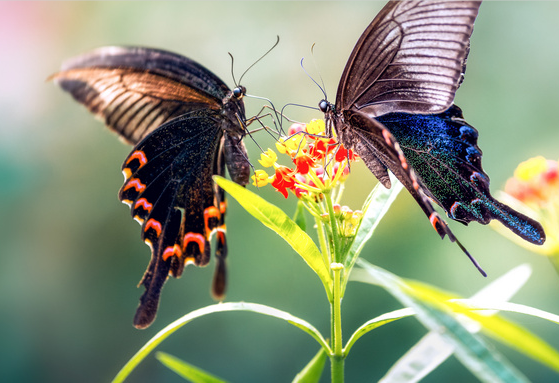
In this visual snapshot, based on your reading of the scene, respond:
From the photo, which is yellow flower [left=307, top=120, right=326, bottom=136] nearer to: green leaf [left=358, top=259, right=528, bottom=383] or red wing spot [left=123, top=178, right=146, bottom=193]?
red wing spot [left=123, top=178, right=146, bottom=193]

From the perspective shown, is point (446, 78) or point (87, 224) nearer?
point (446, 78)

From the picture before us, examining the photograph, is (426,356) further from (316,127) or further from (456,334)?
(316,127)

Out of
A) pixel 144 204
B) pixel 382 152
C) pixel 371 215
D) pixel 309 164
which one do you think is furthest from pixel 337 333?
pixel 144 204

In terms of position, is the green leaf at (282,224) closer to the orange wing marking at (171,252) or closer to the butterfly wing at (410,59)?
the butterfly wing at (410,59)

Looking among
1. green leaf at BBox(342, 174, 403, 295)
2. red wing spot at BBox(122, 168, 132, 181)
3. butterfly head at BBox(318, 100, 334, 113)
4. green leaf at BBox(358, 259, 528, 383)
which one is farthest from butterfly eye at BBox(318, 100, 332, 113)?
green leaf at BBox(358, 259, 528, 383)

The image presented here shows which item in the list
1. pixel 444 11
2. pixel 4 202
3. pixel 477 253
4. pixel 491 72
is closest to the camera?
pixel 444 11

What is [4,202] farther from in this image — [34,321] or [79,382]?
[79,382]

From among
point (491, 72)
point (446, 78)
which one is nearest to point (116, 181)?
point (491, 72)
